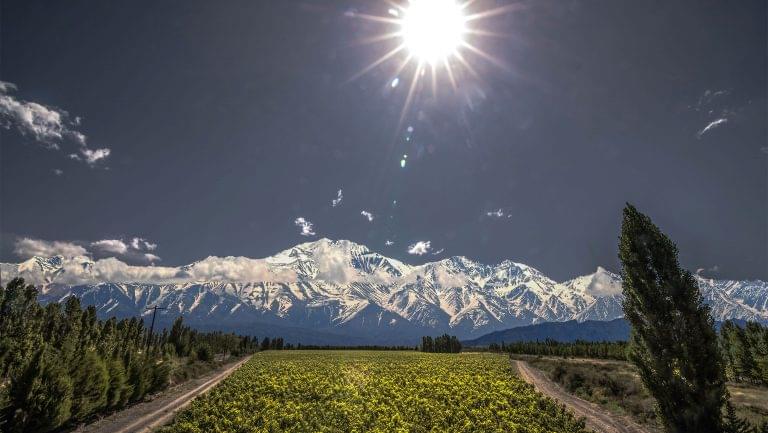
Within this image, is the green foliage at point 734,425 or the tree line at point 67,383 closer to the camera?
the green foliage at point 734,425

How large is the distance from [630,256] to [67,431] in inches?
1435

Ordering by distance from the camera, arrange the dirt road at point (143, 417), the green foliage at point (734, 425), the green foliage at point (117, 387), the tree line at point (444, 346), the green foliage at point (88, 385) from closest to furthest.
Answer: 1. the green foliage at point (734, 425)
2. the green foliage at point (88, 385)
3. the dirt road at point (143, 417)
4. the green foliage at point (117, 387)
5. the tree line at point (444, 346)

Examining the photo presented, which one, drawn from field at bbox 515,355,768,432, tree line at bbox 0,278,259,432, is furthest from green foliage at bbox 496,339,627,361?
tree line at bbox 0,278,259,432

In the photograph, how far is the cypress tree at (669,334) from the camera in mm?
14789

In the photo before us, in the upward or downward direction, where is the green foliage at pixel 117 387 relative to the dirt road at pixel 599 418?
upward

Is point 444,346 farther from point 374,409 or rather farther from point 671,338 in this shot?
point 671,338

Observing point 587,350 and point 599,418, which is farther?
point 587,350

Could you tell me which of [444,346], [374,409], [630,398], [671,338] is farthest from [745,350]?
[444,346]

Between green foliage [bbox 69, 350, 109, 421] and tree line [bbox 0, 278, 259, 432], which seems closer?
tree line [bbox 0, 278, 259, 432]

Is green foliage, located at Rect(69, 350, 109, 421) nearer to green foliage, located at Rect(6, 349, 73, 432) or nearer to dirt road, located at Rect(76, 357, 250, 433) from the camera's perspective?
dirt road, located at Rect(76, 357, 250, 433)

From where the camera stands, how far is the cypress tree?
1479 cm

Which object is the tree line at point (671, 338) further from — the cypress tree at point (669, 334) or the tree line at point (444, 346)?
the tree line at point (444, 346)

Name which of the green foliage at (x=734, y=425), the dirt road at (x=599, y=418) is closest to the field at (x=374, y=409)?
the dirt road at (x=599, y=418)

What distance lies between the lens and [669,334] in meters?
15.9
